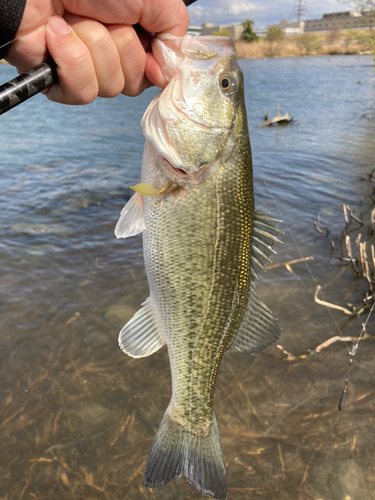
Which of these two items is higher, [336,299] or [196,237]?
[196,237]

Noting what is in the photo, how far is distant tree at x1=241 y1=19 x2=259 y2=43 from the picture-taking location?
235ft

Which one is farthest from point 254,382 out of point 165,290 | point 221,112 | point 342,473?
point 221,112

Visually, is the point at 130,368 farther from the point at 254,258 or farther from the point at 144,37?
the point at 144,37

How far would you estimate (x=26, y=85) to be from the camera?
1569 millimetres

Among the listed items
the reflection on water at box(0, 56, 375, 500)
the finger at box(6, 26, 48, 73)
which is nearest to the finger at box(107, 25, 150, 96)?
the finger at box(6, 26, 48, 73)

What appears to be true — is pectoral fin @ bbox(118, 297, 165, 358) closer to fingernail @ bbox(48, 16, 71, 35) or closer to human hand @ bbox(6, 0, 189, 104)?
human hand @ bbox(6, 0, 189, 104)

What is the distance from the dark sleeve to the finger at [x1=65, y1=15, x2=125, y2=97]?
0.26 m

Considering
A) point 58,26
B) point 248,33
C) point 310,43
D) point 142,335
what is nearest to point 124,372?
point 142,335

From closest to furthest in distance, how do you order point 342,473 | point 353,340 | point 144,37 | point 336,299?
1. point 144,37
2. point 342,473
3. point 353,340
4. point 336,299

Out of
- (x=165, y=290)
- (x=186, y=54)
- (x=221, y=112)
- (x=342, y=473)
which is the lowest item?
(x=342, y=473)

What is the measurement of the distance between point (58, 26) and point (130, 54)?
35cm

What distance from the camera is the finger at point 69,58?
1.71 m

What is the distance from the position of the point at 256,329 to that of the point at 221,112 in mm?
1164

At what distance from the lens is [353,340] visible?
14.7ft
